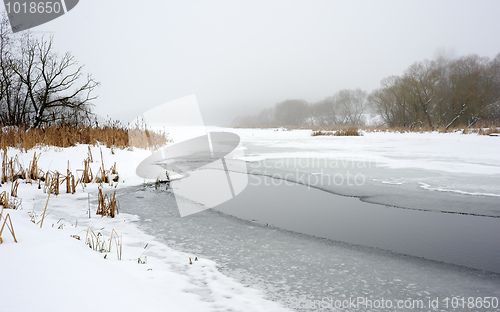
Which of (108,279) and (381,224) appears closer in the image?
(108,279)

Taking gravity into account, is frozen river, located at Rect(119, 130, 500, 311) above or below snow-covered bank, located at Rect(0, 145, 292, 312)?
below

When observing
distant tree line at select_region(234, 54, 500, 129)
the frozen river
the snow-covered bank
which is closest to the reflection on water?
the frozen river

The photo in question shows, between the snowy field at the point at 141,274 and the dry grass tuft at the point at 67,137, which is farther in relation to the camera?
the dry grass tuft at the point at 67,137

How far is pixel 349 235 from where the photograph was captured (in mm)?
3643

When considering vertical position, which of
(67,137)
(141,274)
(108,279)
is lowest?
(141,274)

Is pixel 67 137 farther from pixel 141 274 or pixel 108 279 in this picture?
pixel 108 279

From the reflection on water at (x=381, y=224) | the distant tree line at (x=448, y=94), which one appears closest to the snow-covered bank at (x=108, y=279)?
the reflection on water at (x=381, y=224)

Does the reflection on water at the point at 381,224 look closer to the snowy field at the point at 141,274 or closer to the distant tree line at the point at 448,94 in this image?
the snowy field at the point at 141,274

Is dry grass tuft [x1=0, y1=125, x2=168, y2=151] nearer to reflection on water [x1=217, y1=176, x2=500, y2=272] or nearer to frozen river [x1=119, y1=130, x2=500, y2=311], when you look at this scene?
frozen river [x1=119, y1=130, x2=500, y2=311]

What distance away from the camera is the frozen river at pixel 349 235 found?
8.20ft

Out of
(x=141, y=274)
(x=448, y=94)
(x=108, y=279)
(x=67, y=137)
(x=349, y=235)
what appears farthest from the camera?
(x=448, y=94)

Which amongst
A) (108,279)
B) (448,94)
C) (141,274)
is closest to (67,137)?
(141,274)

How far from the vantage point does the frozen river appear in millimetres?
2500

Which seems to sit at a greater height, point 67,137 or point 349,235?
point 67,137
